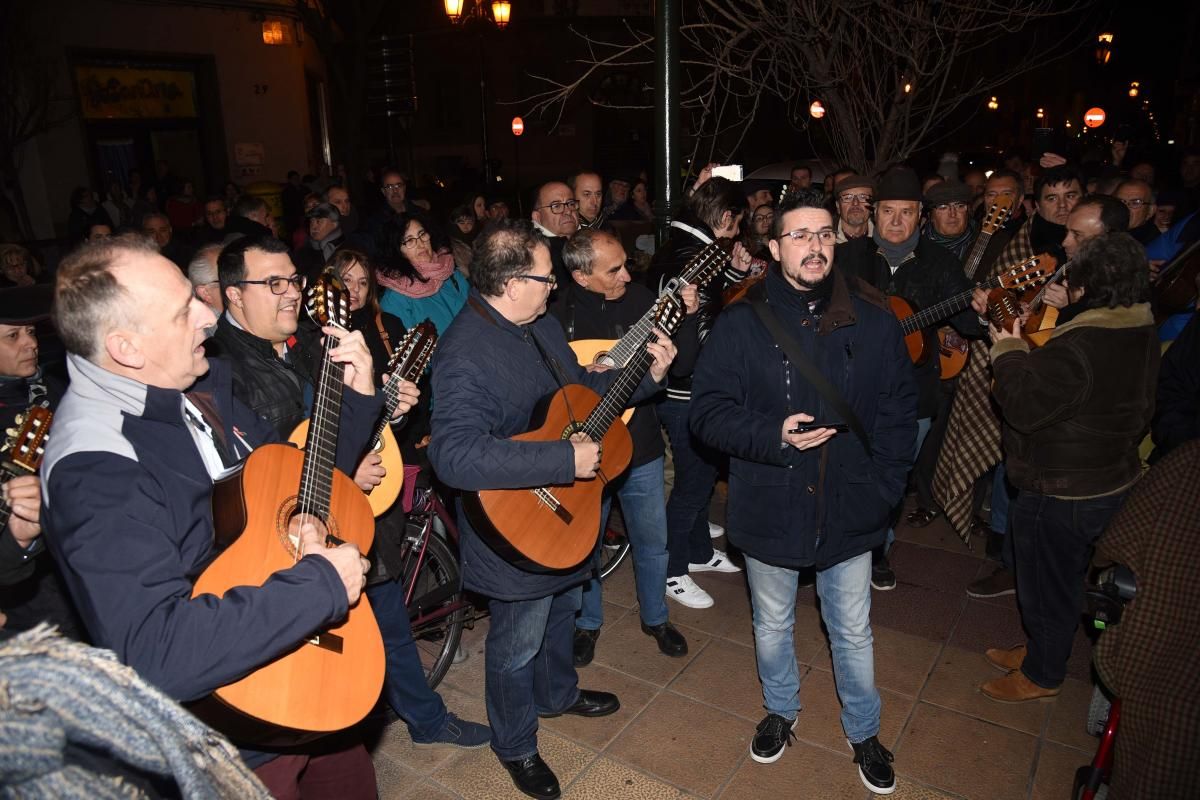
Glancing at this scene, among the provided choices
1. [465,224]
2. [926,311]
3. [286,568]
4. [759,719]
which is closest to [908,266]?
[926,311]

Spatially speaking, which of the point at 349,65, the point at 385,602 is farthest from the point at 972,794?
the point at 349,65

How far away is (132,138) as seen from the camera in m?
18.4

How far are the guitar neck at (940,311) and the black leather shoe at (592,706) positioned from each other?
281cm

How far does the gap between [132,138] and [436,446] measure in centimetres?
2003

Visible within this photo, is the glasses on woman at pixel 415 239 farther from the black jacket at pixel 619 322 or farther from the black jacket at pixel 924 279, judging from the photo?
the black jacket at pixel 924 279

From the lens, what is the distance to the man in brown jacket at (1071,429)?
323 cm

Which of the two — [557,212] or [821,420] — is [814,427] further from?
[557,212]

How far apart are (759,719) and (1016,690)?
1.29 m

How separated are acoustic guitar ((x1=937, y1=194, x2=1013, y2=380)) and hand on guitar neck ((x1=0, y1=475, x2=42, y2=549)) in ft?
16.0

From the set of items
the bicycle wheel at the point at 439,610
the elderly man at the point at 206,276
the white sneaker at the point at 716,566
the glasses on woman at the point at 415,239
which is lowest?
the white sneaker at the point at 716,566

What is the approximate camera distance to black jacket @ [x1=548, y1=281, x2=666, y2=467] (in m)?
4.10

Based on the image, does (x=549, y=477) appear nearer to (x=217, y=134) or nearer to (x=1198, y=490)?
(x=1198, y=490)

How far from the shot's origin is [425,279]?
5215 mm

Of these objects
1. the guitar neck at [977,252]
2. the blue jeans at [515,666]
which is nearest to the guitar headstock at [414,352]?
the blue jeans at [515,666]
